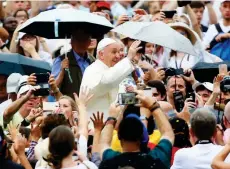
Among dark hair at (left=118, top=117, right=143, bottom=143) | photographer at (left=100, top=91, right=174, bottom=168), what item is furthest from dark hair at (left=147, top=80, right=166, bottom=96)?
dark hair at (left=118, top=117, right=143, bottom=143)

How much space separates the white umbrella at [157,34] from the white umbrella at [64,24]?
46 cm

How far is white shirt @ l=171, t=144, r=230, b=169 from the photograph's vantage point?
1474 cm

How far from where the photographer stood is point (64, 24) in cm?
1988

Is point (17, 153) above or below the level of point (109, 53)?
below

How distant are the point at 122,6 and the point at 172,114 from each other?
933 centimetres

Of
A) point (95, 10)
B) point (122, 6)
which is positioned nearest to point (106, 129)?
point (95, 10)

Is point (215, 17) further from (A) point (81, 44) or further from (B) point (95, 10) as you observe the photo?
(A) point (81, 44)

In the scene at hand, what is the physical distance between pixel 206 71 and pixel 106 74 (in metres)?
2.58

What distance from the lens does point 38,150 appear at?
14875mm

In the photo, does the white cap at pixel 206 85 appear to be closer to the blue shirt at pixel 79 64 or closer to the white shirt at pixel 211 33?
the blue shirt at pixel 79 64

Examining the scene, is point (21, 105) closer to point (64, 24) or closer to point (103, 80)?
point (103, 80)

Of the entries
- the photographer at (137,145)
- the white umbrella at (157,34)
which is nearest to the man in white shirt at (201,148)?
the photographer at (137,145)

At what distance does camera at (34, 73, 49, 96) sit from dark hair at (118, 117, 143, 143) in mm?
3503

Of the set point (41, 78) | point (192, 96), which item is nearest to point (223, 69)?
point (192, 96)
